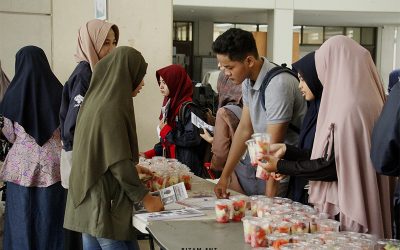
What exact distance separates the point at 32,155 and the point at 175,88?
114cm

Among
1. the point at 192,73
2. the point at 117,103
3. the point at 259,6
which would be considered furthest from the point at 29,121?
the point at 192,73

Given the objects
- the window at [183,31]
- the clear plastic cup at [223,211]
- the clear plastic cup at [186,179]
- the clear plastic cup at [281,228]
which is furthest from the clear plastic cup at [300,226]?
the window at [183,31]

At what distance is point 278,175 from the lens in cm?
241

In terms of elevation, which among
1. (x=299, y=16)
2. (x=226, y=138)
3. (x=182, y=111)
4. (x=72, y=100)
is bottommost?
(x=226, y=138)

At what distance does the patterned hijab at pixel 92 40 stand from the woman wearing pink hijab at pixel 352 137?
169cm

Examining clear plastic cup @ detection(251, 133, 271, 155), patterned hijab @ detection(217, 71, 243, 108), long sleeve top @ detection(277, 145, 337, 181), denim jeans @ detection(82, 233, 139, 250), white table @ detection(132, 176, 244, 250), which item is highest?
patterned hijab @ detection(217, 71, 243, 108)

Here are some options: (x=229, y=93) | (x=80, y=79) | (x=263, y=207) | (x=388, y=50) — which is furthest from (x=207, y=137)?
(x=388, y=50)

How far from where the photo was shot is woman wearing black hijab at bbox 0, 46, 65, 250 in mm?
3488

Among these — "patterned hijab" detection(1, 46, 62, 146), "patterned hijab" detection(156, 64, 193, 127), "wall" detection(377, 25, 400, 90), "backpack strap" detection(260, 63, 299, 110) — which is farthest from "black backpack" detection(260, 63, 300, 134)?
"wall" detection(377, 25, 400, 90)

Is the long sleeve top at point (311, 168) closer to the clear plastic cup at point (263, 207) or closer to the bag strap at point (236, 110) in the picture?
the clear plastic cup at point (263, 207)

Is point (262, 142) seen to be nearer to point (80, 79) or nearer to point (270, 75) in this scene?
point (270, 75)

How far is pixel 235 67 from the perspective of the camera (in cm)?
271

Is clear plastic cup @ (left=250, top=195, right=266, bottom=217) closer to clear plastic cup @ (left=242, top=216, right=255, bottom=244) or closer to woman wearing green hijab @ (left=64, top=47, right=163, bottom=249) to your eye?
clear plastic cup @ (left=242, top=216, right=255, bottom=244)

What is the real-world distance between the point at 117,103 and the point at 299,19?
1416 centimetres
